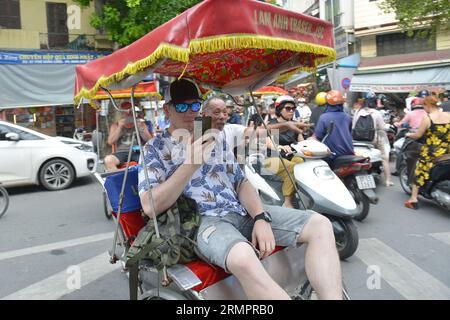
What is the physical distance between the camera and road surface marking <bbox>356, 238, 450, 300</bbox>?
3.35m

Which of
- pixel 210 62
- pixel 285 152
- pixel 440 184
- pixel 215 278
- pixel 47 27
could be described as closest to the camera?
pixel 215 278

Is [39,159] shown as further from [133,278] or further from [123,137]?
[133,278]

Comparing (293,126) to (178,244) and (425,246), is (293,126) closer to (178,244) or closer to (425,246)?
(425,246)

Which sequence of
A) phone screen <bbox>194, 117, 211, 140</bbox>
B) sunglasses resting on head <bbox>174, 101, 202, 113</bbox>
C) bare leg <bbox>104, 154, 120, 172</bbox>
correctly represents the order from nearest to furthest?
phone screen <bbox>194, 117, 211, 140</bbox>, sunglasses resting on head <bbox>174, 101, 202, 113</bbox>, bare leg <bbox>104, 154, 120, 172</bbox>

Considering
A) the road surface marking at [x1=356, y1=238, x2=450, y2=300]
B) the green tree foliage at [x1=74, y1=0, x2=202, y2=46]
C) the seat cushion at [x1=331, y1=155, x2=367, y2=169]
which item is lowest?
the road surface marking at [x1=356, y1=238, x2=450, y2=300]

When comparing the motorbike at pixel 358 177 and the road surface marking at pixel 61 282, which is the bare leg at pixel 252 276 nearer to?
the road surface marking at pixel 61 282

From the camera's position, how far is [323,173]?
15.0 feet

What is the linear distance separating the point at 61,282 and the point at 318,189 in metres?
2.73

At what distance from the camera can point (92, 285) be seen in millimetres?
3684

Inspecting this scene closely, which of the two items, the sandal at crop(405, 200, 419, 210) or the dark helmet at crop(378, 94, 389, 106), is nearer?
the sandal at crop(405, 200, 419, 210)

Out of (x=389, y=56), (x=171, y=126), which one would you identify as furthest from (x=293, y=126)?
(x=389, y=56)

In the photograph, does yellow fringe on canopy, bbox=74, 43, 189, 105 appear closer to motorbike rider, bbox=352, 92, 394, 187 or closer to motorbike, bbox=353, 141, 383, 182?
motorbike, bbox=353, 141, 383, 182

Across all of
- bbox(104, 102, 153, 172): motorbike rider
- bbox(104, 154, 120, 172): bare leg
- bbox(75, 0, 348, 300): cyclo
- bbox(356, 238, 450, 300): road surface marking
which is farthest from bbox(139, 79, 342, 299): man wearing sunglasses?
bbox(104, 102, 153, 172): motorbike rider

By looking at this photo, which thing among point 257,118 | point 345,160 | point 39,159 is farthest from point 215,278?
point 39,159
